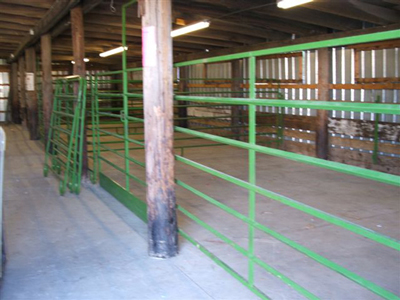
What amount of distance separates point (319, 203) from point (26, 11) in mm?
5463

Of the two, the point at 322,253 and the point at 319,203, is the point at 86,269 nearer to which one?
the point at 322,253

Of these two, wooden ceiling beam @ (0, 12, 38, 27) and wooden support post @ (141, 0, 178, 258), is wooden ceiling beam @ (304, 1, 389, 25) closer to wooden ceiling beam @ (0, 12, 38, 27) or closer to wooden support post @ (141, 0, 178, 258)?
wooden support post @ (141, 0, 178, 258)

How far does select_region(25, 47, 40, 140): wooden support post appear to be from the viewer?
38.0ft

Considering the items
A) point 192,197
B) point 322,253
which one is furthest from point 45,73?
point 322,253

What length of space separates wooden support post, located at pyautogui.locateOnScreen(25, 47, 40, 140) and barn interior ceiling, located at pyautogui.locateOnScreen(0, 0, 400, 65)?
769 millimetres

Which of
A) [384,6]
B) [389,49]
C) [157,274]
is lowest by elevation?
[157,274]

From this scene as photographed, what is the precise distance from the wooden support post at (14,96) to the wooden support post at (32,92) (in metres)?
5.77

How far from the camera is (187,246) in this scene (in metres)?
3.87

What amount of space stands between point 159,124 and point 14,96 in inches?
626

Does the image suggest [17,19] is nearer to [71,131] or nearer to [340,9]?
[71,131]

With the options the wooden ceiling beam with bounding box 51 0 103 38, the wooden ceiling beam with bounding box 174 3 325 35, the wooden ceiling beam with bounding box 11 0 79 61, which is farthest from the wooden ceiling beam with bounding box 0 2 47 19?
the wooden ceiling beam with bounding box 174 3 325 35

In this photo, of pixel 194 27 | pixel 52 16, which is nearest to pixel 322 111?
pixel 194 27

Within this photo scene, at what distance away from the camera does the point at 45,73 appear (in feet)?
31.9

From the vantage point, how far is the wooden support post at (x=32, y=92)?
38.0ft
